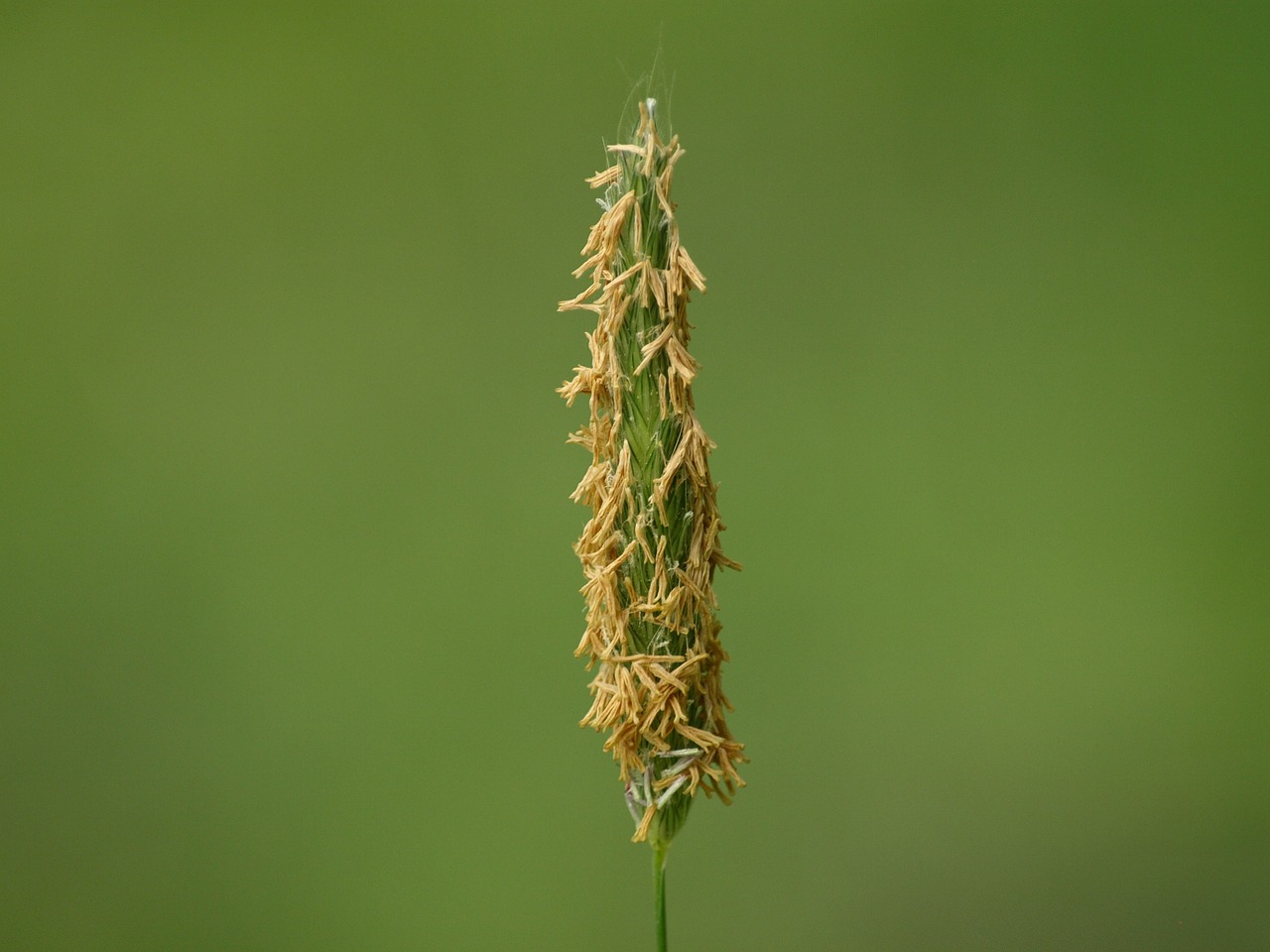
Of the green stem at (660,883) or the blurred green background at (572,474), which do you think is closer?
the green stem at (660,883)

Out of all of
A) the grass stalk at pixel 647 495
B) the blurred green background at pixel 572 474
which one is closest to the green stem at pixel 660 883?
the grass stalk at pixel 647 495

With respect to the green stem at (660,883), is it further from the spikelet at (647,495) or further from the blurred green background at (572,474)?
the blurred green background at (572,474)

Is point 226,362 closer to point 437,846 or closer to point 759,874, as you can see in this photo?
point 437,846

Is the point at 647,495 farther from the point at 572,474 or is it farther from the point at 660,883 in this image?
the point at 572,474

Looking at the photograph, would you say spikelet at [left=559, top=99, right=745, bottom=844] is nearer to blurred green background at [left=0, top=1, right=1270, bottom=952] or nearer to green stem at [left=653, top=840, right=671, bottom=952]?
green stem at [left=653, top=840, right=671, bottom=952]

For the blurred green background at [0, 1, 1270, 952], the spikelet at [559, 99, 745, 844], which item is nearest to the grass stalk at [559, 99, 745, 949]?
the spikelet at [559, 99, 745, 844]

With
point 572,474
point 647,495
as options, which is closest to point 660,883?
point 647,495

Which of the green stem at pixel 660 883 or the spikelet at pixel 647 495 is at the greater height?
the spikelet at pixel 647 495

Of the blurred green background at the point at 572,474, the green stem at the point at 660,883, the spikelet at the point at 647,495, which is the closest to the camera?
the spikelet at the point at 647,495

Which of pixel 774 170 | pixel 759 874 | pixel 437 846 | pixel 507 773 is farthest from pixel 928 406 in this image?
pixel 437 846
